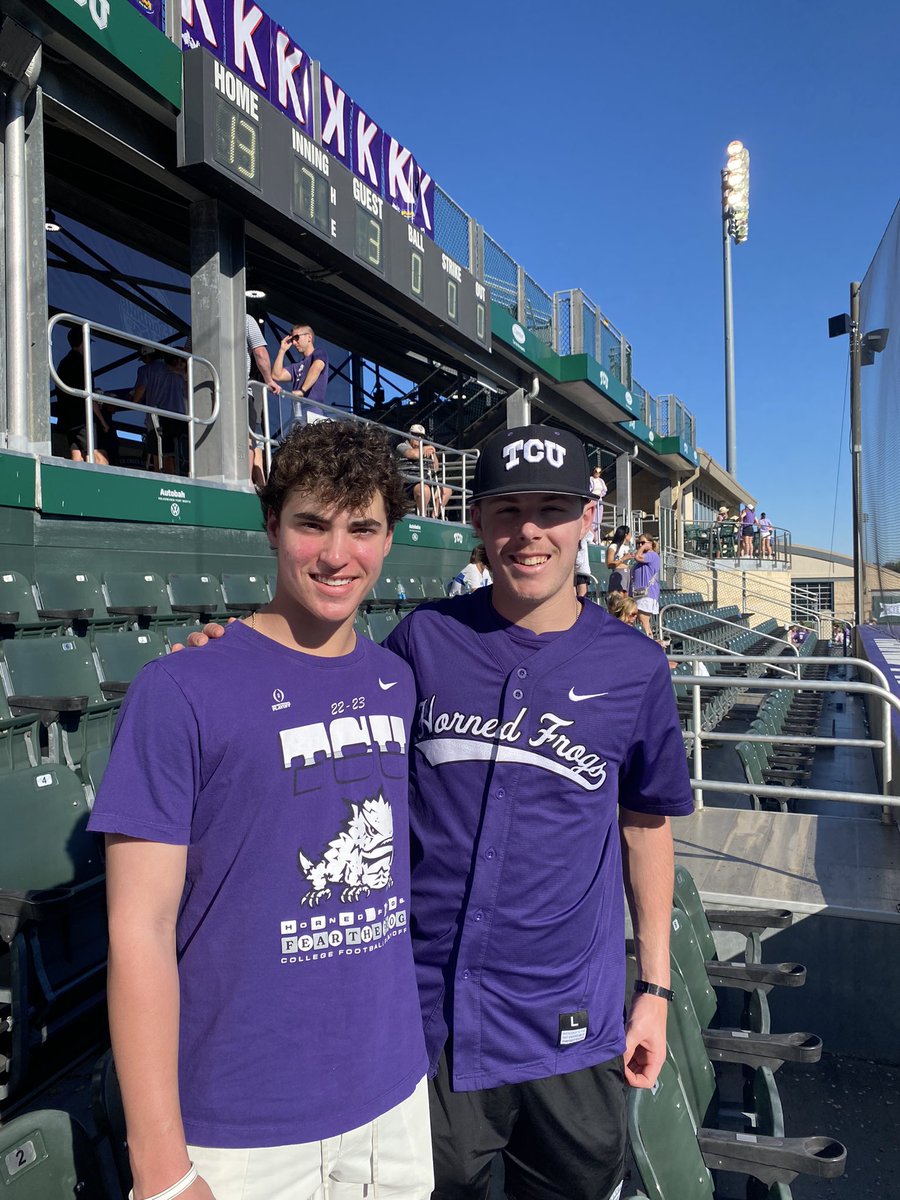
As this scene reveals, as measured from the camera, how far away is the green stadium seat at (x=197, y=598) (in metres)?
6.40

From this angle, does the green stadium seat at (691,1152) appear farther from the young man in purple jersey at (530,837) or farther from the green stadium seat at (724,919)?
the green stadium seat at (724,919)

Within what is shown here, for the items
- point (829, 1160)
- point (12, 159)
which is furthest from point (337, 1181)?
point (12, 159)

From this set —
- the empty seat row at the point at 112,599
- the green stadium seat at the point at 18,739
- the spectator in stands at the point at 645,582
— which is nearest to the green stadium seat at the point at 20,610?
the empty seat row at the point at 112,599

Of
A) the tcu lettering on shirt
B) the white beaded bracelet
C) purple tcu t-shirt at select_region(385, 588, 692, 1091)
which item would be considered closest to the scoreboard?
purple tcu t-shirt at select_region(385, 588, 692, 1091)

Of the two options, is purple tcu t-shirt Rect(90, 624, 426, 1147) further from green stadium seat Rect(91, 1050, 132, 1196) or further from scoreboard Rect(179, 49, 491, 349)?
scoreboard Rect(179, 49, 491, 349)

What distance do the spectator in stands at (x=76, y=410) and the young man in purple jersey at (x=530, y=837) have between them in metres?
6.42

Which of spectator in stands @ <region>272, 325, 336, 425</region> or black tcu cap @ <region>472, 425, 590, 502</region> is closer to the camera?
black tcu cap @ <region>472, 425, 590, 502</region>

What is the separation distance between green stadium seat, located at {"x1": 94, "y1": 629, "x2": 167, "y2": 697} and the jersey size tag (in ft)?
12.5

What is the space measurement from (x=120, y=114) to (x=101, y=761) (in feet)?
19.9

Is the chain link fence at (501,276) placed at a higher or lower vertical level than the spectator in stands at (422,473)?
higher

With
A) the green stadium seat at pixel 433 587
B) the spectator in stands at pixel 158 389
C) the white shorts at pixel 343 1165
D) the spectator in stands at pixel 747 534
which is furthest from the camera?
the spectator in stands at pixel 747 534

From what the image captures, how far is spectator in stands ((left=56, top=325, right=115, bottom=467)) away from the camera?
776 centimetres

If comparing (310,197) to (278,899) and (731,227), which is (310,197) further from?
(731,227)

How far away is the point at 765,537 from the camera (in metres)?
28.2
